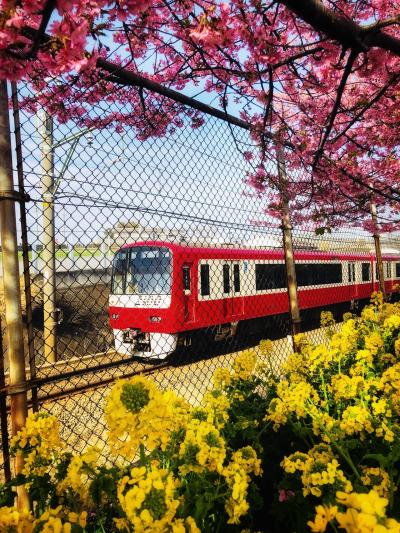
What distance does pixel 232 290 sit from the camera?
381 inches

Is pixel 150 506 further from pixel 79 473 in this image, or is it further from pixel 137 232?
pixel 137 232

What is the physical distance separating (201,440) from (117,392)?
1.52ft

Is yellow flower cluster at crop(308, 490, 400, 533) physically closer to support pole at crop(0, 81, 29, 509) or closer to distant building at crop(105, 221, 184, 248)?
support pole at crop(0, 81, 29, 509)

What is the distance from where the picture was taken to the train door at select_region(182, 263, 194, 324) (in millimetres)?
8336

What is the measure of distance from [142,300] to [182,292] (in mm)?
1022

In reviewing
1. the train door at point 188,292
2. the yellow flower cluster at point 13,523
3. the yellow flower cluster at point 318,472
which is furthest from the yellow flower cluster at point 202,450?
the train door at point 188,292

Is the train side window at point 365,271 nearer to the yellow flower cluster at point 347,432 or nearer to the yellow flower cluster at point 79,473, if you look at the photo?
the yellow flower cluster at point 347,432

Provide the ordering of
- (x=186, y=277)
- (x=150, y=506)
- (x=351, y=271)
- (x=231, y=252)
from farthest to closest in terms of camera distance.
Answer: (x=351, y=271) < (x=231, y=252) < (x=186, y=277) < (x=150, y=506)

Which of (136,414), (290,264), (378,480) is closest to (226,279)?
(290,264)

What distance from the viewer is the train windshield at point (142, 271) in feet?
27.0

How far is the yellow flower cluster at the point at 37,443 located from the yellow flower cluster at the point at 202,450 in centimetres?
61


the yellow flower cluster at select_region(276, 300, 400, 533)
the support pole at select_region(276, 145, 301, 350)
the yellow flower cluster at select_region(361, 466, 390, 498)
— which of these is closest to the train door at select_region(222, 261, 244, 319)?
the support pole at select_region(276, 145, 301, 350)

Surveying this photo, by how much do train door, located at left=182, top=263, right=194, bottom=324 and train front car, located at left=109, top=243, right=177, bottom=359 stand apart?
15.4 inches

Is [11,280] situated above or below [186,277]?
above
